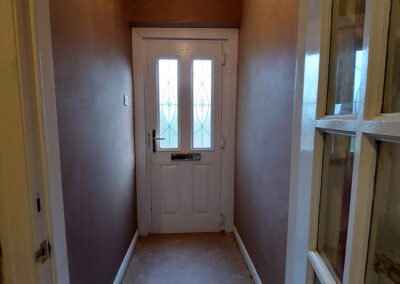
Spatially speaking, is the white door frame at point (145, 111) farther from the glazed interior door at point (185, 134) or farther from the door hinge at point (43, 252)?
the door hinge at point (43, 252)

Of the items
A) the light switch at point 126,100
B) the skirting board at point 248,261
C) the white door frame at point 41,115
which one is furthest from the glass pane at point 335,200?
the light switch at point 126,100

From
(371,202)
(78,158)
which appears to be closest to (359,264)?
(371,202)

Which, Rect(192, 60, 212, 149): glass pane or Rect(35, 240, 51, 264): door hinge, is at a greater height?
Rect(192, 60, 212, 149): glass pane

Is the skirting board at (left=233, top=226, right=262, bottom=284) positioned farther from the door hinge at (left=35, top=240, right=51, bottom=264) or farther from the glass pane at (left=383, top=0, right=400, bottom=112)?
the glass pane at (left=383, top=0, right=400, bottom=112)

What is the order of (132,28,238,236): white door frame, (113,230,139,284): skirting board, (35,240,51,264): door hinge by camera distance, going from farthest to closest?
(132,28,238,236): white door frame
(113,230,139,284): skirting board
(35,240,51,264): door hinge

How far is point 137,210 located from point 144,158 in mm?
559

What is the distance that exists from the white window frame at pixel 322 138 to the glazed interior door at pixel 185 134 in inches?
74.9

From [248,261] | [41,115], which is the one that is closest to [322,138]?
[41,115]

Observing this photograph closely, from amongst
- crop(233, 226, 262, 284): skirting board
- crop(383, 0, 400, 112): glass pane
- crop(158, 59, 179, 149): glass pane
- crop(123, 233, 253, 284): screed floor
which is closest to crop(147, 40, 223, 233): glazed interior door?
crop(158, 59, 179, 149): glass pane

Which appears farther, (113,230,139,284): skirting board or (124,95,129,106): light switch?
(124,95,129,106): light switch

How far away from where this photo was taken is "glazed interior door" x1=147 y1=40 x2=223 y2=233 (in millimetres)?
2551

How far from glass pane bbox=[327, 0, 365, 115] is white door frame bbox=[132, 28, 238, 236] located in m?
2.01

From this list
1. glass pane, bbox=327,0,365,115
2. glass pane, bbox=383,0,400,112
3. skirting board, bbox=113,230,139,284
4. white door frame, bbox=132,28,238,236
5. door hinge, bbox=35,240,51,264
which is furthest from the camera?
white door frame, bbox=132,28,238,236

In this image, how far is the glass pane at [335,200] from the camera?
1.82ft
